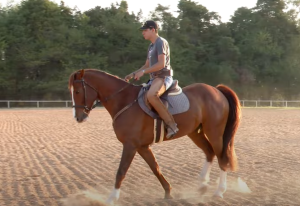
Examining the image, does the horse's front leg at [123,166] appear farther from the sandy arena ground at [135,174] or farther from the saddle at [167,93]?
the saddle at [167,93]

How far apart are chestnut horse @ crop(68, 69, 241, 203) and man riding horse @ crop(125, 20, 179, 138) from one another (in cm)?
22

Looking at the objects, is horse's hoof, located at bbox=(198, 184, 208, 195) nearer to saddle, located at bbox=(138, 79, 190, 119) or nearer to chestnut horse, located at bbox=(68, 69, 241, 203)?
chestnut horse, located at bbox=(68, 69, 241, 203)

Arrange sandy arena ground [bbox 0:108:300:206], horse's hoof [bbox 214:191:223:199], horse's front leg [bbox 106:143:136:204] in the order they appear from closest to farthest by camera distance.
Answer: horse's front leg [bbox 106:143:136:204], sandy arena ground [bbox 0:108:300:206], horse's hoof [bbox 214:191:223:199]

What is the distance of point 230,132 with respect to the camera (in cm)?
679

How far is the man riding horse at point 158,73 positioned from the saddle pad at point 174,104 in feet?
0.37

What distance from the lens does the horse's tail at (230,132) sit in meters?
6.59

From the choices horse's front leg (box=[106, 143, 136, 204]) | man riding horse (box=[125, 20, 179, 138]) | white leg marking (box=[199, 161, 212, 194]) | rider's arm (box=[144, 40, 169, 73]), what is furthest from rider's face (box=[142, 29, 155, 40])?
white leg marking (box=[199, 161, 212, 194])

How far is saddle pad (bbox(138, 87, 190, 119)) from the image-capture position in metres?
5.91

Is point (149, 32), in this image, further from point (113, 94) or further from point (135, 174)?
point (135, 174)

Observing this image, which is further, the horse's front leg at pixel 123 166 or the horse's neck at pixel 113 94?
the horse's neck at pixel 113 94

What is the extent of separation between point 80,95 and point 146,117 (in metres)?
0.99

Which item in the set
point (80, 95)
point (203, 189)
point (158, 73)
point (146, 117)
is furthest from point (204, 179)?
point (80, 95)

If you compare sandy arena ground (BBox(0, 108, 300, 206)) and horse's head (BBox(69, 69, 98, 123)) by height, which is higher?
horse's head (BBox(69, 69, 98, 123))

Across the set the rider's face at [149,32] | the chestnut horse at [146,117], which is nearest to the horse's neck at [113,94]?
the chestnut horse at [146,117]
